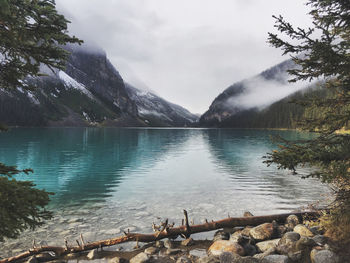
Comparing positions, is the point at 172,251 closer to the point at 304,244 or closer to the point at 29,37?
the point at 304,244

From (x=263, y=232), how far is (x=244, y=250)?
180 centimetres

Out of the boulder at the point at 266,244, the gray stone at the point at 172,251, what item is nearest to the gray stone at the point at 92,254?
the gray stone at the point at 172,251

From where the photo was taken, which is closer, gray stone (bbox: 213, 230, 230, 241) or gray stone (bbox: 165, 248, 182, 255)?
gray stone (bbox: 165, 248, 182, 255)

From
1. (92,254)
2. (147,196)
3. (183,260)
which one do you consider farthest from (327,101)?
(147,196)

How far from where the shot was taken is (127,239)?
9953 mm

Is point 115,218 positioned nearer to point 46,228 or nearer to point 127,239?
point 46,228

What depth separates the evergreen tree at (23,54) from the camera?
367 centimetres

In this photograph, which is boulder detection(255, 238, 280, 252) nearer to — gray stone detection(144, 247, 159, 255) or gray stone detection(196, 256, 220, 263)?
gray stone detection(196, 256, 220, 263)

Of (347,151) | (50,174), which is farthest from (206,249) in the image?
(50,174)

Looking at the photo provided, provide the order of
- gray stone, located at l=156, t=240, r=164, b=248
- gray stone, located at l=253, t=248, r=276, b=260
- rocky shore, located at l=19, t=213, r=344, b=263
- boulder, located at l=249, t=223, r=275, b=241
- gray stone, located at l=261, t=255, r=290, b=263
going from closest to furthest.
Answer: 1. gray stone, located at l=261, t=255, r=290, b=263
2. rocky shore, located at l=19, t=213, r=344, b=263
3. gray stone, located at l=253, t=248, r=276, b=260
4. boulder, located at l=249, t=223, r=275, b=241
5. gray stone, located at l=156, t=240, r=164, b=248

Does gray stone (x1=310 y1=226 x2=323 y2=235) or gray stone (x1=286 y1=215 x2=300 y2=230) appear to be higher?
gray stone (x1=310 y1=226 x2=323 y2=235)

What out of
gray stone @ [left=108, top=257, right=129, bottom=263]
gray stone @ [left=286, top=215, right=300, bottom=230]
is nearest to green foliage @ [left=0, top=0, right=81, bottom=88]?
gray stone @ [left=108, top=257, right=129, bottom=263]

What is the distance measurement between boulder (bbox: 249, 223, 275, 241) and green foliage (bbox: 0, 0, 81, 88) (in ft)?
31.3

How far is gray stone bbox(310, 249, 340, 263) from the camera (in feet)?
21.5
